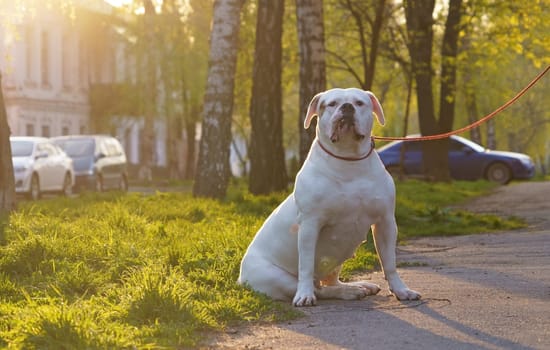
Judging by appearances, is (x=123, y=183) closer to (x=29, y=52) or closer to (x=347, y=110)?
(x=29, y=52)

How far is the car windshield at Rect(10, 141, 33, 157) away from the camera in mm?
27109

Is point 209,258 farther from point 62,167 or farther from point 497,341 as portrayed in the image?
point 62,167

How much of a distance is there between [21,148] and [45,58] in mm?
30416

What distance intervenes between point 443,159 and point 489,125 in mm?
31824

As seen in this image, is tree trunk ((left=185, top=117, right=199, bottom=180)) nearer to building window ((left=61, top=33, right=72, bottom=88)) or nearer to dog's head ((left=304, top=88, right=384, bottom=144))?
building window ((left=61, top=33, right=72, bottom=88))

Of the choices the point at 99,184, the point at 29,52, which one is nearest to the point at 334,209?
the point at 99,184

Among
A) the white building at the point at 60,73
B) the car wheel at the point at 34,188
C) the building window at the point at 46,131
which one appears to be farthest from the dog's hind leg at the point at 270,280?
the building window at the point at 46,131

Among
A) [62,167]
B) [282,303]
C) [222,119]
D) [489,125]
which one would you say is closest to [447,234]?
[222,119]

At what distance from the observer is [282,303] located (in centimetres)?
761

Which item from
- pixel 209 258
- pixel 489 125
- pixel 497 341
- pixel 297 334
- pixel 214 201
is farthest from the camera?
pixel 489 125

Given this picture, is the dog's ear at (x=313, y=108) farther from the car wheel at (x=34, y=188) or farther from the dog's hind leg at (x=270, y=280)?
the car wheel at (x=34, y=188)

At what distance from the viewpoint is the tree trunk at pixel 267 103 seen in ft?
62.3

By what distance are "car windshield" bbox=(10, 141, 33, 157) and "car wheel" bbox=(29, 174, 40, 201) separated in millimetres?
547

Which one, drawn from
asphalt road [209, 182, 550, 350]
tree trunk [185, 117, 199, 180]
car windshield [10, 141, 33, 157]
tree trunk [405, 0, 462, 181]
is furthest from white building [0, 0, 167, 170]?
asphalt road [209, 182, 550, 350]
